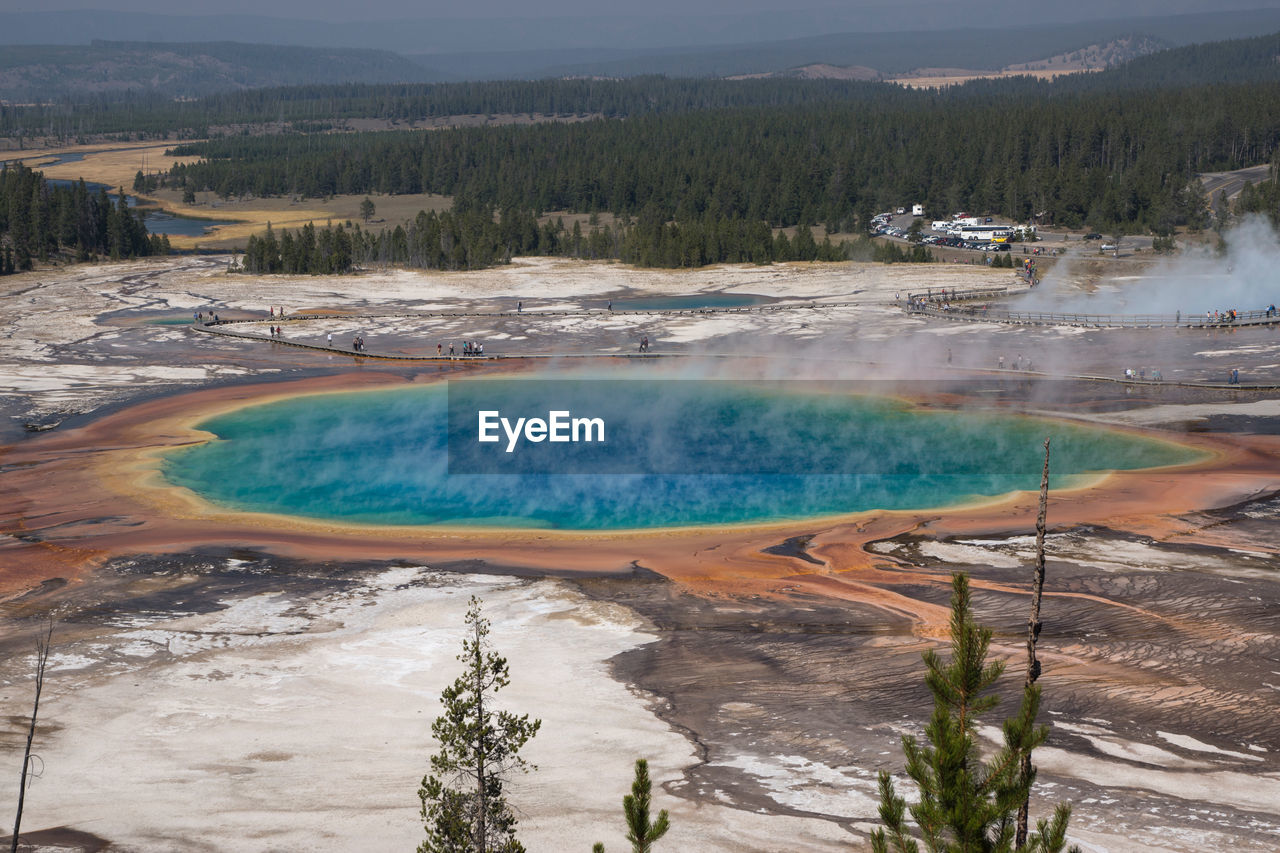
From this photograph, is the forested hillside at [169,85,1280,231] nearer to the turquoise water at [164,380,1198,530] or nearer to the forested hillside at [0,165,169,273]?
the forested hillside at [0,165,169,273]

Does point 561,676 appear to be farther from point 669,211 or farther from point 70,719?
point 669,211

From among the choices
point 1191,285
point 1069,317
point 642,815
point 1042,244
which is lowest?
point 1069,317

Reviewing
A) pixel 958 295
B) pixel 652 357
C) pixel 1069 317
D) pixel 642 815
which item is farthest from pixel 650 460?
pixel 958 295

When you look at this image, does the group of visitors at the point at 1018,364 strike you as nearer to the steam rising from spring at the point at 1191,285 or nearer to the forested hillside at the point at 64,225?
the steam rising from spring at the point at 1191,285

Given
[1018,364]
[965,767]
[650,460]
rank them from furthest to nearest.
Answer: [1018,364]
[650,460]
[965,767]

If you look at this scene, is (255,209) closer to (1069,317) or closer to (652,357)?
(652,357)

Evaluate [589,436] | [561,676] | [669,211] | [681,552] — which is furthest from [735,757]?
[669,211]
